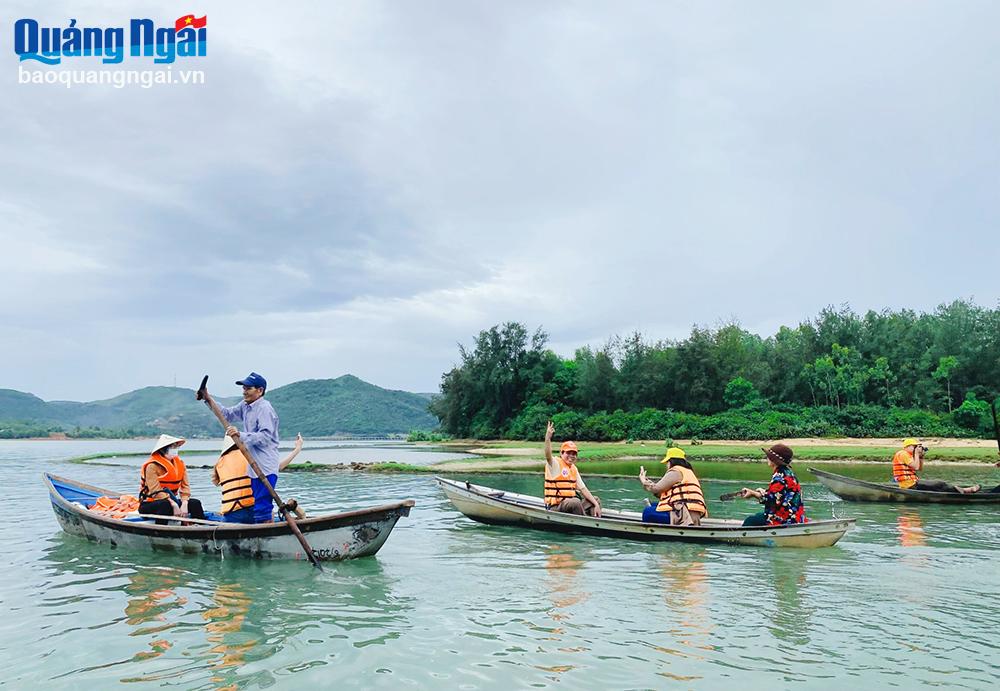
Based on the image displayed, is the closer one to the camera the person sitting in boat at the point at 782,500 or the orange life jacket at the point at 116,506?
the person sitting in boat at the point at 782,500

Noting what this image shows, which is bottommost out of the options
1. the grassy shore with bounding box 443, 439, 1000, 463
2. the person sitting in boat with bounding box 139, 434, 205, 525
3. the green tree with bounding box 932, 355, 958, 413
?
the grassy shore with bounding box 443, 439, 1000, 463

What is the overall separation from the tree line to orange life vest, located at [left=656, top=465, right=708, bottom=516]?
1712 inches

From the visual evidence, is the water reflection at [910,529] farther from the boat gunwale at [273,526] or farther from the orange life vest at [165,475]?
the orange life vest at [165,475]

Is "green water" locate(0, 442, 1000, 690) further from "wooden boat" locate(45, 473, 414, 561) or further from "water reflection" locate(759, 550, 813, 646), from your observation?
"wooden boat" locate(45, 473, 414, 561)

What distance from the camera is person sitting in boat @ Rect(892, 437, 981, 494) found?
2161 centimetres

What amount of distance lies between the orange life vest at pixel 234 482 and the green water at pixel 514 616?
1.05 meters

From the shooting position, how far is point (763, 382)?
2648 inches

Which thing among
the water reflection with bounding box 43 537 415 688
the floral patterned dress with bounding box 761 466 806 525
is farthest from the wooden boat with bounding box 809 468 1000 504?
the water reflection with bounding box 43 537 415 688

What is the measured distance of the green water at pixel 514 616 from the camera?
6.99 metres

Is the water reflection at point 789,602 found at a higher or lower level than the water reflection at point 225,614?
lower

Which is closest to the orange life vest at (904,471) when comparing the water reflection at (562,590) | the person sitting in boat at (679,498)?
the person sitting in boat at (679,498)

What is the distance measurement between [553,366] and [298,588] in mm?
75557

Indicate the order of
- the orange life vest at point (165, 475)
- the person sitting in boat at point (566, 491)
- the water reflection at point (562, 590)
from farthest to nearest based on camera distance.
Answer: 1. the person sitting in boat at point (566, 491)
2. the orange life vest at point (165, 475)
3. the water reflection at point (562, 590)

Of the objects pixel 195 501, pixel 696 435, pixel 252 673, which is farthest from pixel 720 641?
pixel 696 435
